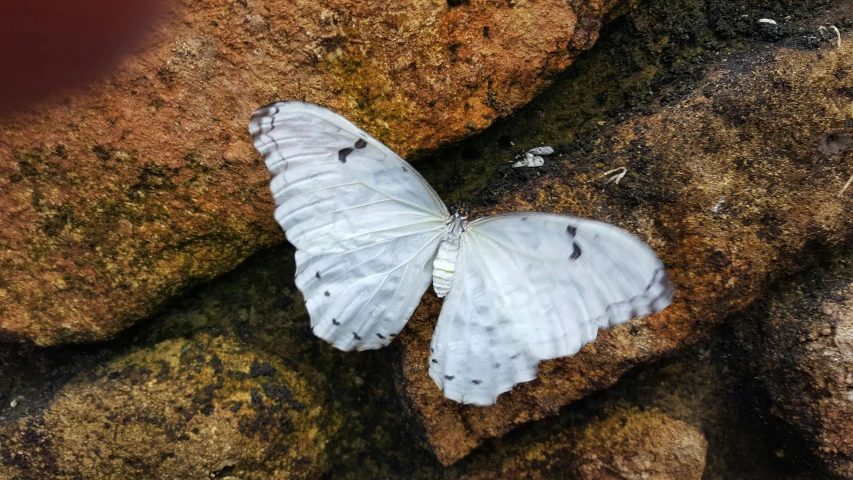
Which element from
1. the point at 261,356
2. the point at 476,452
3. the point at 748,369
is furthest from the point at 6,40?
the point at 748,369

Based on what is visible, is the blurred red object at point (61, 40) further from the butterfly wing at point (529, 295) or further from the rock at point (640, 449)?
the rock at point (640, 449)

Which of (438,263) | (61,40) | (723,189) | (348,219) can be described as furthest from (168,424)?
(723,189)

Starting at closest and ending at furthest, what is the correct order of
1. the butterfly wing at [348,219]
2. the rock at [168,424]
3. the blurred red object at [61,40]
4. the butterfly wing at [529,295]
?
the butterfly wing at [529,295] < the butterfly wing at [348,219] < the blurred red object at [61,40] < the rock at [168,424]

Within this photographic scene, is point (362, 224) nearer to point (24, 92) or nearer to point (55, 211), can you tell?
point (55, 211)

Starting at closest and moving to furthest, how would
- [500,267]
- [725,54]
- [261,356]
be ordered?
[500,267] < [725,54] < [261,356]

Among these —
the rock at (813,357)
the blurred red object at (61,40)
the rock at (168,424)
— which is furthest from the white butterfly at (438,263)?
the rock at (813,357)

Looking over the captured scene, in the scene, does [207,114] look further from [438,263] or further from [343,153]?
[438,263]

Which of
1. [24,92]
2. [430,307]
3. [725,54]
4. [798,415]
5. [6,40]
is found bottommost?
[798,415]

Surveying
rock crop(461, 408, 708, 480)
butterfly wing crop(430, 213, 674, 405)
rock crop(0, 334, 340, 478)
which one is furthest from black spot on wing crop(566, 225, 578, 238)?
rock crop(0, 334, 340, 478)
